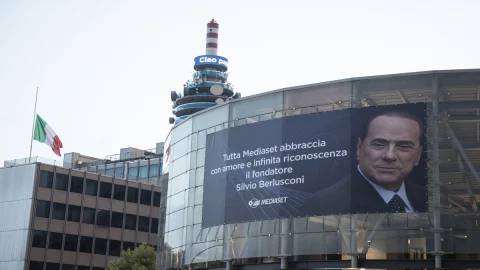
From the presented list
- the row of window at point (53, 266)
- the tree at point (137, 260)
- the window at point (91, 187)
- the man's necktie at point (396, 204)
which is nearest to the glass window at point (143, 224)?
the window at point (91, 187)

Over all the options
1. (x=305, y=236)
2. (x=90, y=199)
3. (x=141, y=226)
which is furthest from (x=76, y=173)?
(x=305, y=236)

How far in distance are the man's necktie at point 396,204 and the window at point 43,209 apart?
171ft

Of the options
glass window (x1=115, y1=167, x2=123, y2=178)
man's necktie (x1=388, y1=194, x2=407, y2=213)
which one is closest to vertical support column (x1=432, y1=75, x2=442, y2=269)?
man's necktie (x1=388, y1=194, x2=407, y2=213)

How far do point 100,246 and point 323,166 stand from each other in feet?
168

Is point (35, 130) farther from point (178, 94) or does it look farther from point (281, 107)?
point (178, 94)

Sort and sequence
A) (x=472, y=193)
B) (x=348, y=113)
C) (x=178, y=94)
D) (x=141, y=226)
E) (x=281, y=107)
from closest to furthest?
(x=472, y=193)
(x=348, y=113)
(x=281, y=107)
(x=141, y=226)
(x=178, y=94)

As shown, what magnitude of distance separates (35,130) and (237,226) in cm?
4417

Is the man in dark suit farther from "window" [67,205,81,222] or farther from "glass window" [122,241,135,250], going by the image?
"glass window" [122,241,135,250]

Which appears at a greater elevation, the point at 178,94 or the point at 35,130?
the point at 178,94

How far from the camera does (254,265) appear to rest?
54094 mm

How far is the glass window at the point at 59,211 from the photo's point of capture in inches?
3691

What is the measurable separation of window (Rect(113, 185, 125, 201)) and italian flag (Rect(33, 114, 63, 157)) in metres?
9.60

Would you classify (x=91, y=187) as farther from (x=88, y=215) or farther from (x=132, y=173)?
(x=132, y=173)

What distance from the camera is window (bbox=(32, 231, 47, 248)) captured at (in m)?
91.8
